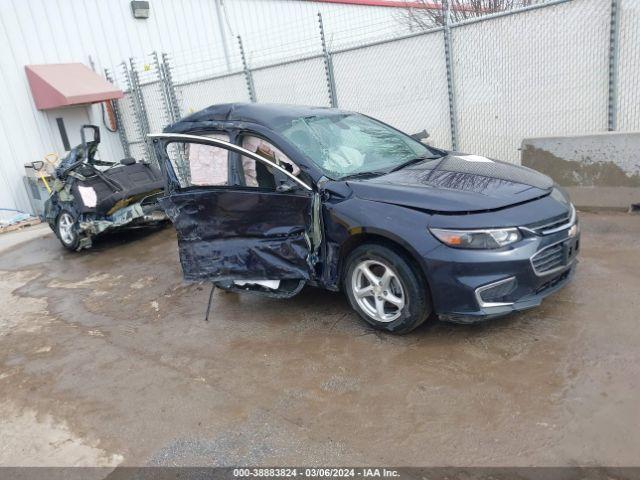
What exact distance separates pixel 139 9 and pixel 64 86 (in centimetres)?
325

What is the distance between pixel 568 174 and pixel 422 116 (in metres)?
2.89

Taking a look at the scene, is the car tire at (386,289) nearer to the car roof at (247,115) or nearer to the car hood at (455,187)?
the car hood at (455,187)

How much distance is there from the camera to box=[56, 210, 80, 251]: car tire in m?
7.86

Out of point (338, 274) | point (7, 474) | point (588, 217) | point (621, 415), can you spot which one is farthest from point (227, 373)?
point (588, 217)

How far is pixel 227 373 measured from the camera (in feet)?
12.2

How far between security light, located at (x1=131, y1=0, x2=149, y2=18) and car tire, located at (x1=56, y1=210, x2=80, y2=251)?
7.51 m

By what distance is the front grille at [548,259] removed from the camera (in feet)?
11.2

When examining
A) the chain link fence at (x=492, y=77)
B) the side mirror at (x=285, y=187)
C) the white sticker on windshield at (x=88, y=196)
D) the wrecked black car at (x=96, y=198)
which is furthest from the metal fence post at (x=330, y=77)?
the side mirror at (x=285, y=187)

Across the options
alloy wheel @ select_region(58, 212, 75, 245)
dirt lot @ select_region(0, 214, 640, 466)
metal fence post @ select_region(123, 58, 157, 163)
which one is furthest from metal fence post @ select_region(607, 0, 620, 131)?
metal fence post @ select_region(123, 58, 157, 163)

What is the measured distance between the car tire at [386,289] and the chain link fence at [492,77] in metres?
4.78

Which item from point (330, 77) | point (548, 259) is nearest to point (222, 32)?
point (330, 77)

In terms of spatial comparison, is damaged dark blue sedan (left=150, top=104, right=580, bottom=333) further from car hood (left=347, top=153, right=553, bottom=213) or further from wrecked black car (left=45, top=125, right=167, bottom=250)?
wrecked black car (left=45, top=125, right=167, bottom=250)

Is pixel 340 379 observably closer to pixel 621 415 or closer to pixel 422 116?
pixel 621 415

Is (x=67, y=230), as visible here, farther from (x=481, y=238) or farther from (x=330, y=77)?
(x=481, y=238)
